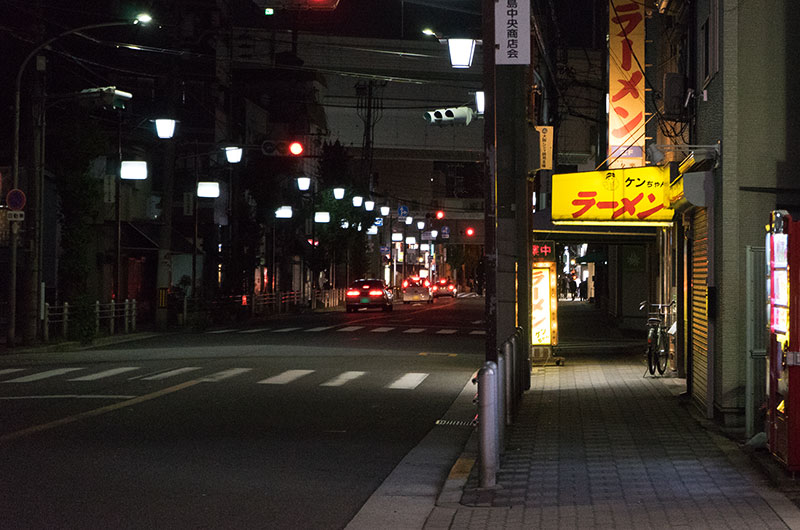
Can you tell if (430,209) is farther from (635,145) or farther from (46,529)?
(46,529)

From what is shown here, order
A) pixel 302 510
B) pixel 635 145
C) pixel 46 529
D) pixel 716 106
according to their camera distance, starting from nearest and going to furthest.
A: pixel 46 529 → pixel 302 510 → pixel 716 106 → pixel 635 145

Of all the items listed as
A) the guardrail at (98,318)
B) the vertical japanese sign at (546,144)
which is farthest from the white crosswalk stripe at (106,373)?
the vertical japanese sign at (546,144)

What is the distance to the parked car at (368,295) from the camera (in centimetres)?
5803

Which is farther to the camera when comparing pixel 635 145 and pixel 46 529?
pixel 635 145

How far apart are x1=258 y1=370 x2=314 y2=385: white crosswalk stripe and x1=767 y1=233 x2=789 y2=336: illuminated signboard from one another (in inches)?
438

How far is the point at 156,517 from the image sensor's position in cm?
779

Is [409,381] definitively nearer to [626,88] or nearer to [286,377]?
[286,377]

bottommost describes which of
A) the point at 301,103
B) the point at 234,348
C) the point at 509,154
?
the point at 234,348

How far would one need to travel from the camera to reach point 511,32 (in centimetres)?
1252

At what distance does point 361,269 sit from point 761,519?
237 feet

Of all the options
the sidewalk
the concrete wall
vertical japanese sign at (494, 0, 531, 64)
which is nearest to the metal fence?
the sidewalk

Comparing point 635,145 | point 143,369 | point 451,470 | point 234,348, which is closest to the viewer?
point 451,470

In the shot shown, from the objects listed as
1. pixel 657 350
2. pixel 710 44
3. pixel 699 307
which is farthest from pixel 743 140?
pixel 657 350

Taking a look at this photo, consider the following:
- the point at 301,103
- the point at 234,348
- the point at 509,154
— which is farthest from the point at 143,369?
the point at 301,103
